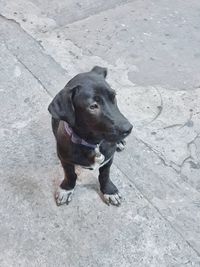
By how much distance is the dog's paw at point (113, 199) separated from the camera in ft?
8.70

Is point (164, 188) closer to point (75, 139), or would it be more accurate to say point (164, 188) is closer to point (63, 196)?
point (63, 196)

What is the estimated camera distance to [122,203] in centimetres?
269

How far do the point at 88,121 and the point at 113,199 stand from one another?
698mm

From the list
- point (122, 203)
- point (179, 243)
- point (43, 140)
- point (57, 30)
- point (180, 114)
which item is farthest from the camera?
point (57, 30)

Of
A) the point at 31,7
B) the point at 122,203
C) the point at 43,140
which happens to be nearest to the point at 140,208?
the point at 122,203

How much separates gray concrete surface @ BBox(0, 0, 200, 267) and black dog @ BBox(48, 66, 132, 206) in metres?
0.42

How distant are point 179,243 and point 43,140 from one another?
1.11 meters

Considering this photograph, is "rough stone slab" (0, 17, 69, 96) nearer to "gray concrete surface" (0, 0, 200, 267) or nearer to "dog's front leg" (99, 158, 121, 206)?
"gray concrete surface" (0, 0, 200, 267)

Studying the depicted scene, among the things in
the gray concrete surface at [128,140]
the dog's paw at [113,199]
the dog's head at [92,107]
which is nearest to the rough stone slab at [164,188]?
the gray concrete surface at [128,140]

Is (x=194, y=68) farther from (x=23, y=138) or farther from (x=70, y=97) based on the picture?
(x=70, y=97)

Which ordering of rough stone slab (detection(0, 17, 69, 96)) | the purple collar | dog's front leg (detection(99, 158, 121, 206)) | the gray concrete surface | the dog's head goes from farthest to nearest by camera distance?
rough stone slab (detection(0, 17, 69, 96)) < dog's front leg (detection(99, 158, 121, 206)) < the gray concrete surface < the purple collar < the dog's head

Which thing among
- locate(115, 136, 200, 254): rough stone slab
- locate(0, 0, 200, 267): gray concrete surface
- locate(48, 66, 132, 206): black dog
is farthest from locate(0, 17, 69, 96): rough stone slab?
locate(48, 66, 132, 206): black dog

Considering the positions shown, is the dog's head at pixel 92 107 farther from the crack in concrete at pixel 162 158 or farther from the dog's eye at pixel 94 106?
the crack in concrete at pixel 162 158

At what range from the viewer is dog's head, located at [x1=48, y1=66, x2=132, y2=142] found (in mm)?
2070
